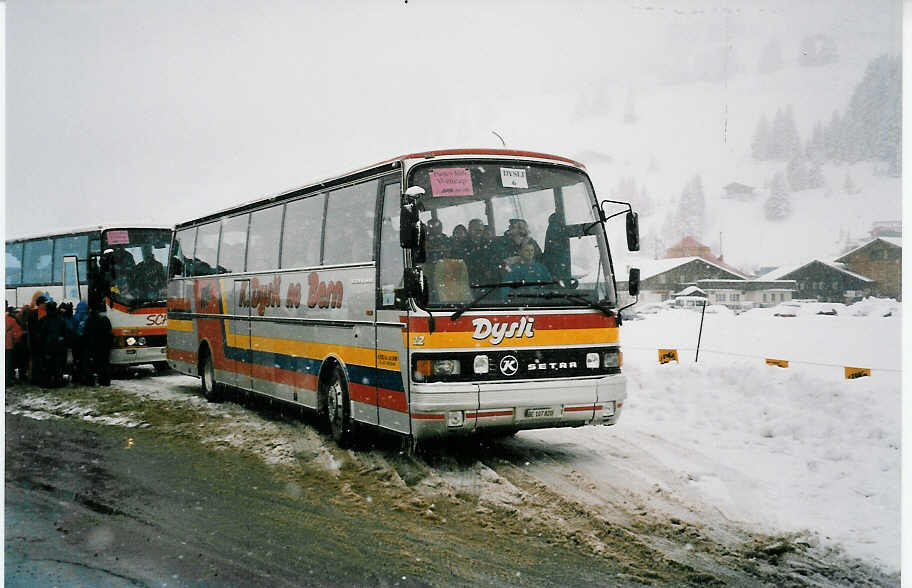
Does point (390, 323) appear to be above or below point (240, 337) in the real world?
above

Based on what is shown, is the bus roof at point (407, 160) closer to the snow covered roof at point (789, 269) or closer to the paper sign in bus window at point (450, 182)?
the paper sign in bus window at point (450, 182)

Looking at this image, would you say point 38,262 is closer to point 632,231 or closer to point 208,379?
point 208,379

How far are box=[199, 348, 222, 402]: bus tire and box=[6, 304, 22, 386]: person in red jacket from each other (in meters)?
3.69

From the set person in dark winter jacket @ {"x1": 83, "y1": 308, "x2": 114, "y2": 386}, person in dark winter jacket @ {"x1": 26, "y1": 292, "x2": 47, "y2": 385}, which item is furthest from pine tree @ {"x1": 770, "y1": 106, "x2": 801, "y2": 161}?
person in dark winter jacket @ {"x1": 26, "y1": 292, "x2": 47, "y2": 385}

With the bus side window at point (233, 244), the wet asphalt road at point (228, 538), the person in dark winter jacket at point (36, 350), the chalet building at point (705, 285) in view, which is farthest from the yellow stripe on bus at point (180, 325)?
the chalet building at point (705, 285)

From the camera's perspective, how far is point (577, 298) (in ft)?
24.1

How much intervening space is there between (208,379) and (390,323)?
6.08m

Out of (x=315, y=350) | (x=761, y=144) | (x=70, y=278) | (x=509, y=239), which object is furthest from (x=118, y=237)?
(x=761, y=144)

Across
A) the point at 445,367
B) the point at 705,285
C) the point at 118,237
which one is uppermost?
the point at 118,237

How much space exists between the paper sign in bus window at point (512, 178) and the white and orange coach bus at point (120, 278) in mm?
9720

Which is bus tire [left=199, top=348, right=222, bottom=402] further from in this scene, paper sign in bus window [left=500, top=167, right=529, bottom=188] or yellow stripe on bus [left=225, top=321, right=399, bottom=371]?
paper sign in bus window [left=500, top=167, right=529, bottom=188]

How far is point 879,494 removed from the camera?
21.0 feet

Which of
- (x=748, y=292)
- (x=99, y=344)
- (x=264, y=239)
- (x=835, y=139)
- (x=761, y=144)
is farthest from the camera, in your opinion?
(x=748, y=292)

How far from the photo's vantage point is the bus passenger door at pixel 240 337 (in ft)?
35.6
